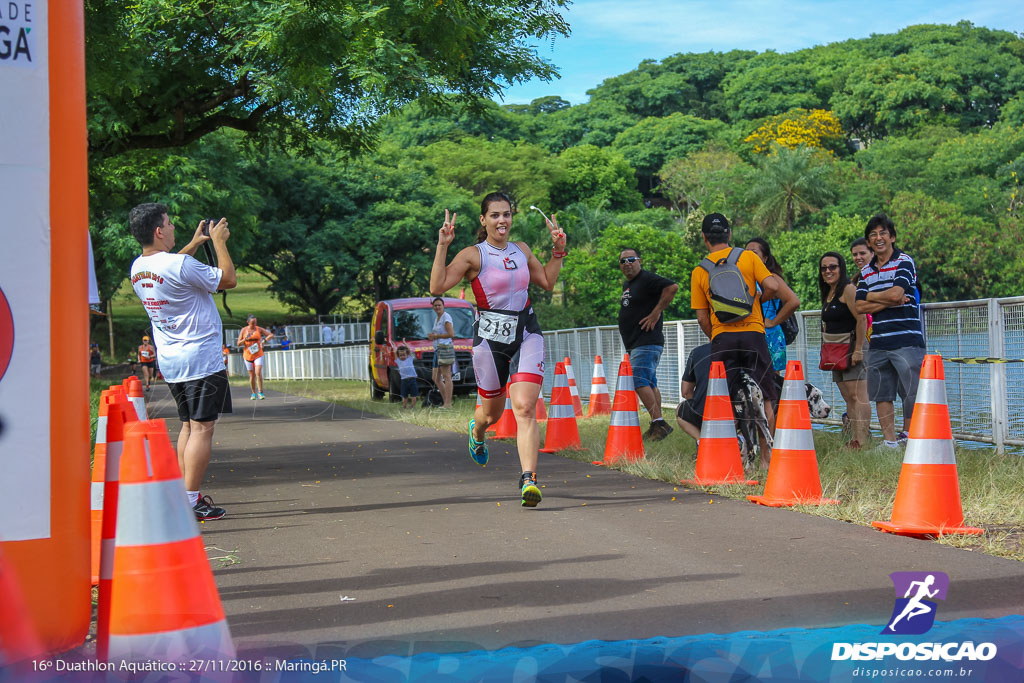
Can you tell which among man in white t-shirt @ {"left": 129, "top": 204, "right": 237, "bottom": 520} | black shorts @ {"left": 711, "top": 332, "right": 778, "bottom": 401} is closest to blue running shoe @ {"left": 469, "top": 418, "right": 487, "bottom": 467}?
black shorts @ {"left": 711, "top": 332, "right": 778, "bottom": 401}

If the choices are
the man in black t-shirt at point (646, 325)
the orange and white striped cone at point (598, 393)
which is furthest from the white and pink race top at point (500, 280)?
the orange and white striped cone at point (598, 393)

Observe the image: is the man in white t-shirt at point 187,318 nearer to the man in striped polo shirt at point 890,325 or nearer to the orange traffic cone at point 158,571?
the orange traffic cone at point 158,571

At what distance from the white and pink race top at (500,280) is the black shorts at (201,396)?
182 cm

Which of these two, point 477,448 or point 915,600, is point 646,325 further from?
point 915,600

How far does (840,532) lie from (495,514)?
214 centimetres

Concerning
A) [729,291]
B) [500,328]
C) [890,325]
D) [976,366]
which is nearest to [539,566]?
[500,328]

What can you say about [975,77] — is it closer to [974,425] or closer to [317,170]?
[317,170]

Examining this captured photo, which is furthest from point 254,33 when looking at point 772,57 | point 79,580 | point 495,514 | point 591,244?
point 772,57

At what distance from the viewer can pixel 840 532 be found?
19.8ft

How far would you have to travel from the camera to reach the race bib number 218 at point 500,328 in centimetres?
755

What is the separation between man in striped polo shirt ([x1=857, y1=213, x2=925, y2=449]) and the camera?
900cm

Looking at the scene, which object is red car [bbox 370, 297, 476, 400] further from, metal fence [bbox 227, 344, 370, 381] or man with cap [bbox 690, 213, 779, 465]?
man with cap [bbox 690, 213, 779, 465]

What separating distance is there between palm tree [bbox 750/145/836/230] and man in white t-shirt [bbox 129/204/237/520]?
6117 cm

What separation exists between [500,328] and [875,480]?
281cm
